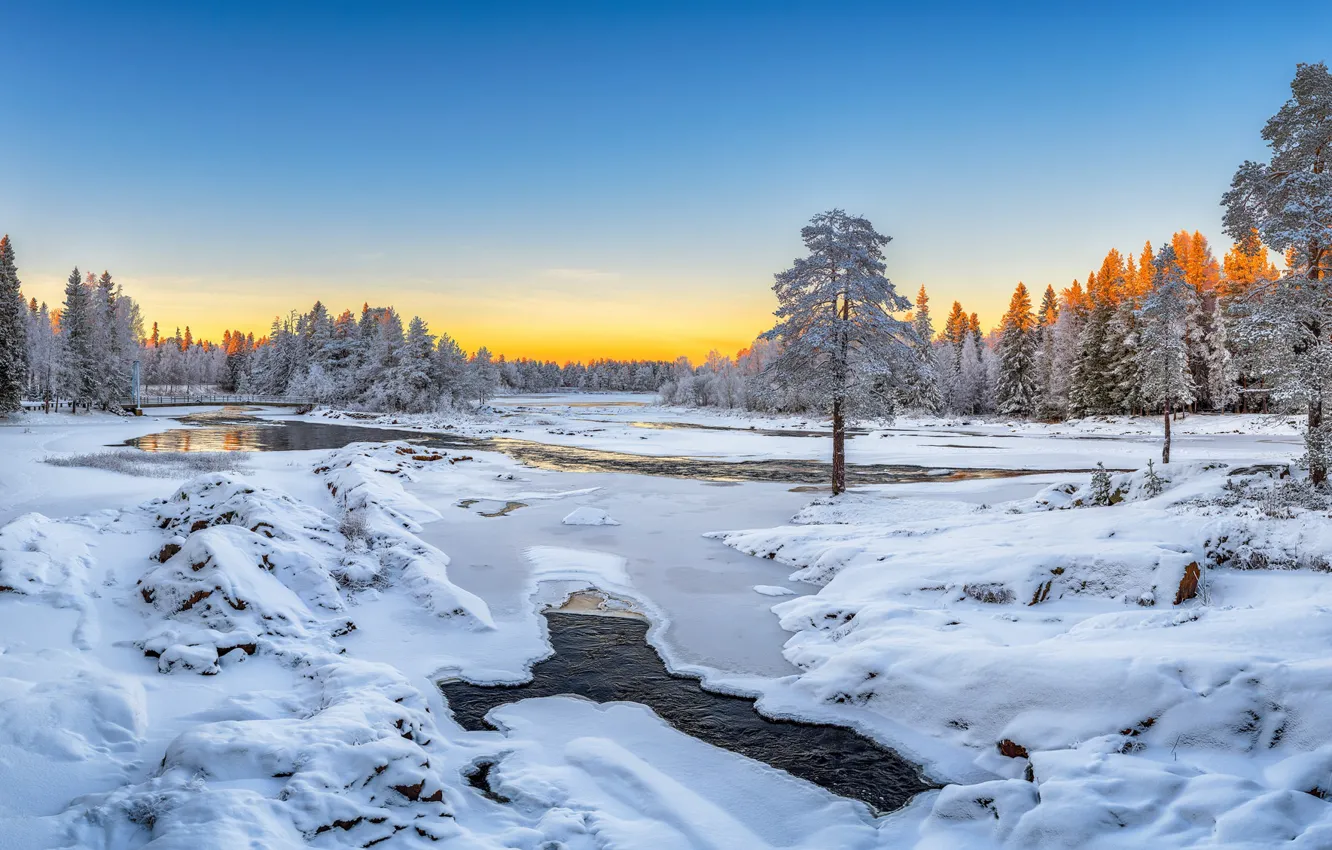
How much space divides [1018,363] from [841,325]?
58.8 meters

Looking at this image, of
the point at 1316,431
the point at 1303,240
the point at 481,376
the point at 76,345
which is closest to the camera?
A: the point at 1316,431

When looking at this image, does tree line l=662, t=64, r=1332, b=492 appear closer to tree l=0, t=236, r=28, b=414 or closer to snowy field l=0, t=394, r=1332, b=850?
snowy field l=0, t=394, r=1332, b=850

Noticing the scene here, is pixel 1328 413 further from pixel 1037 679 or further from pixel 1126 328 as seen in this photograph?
pixel 1126 328

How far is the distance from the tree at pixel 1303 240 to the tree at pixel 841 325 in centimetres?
918

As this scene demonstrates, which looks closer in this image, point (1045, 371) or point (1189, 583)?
point (1189, 583)

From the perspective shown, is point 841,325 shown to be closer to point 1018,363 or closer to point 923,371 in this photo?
point 923,371

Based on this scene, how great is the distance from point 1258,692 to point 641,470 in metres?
26.4

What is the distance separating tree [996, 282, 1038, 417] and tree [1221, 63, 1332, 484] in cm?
5872

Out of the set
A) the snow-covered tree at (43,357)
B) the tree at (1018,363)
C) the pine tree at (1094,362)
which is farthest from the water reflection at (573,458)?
the tree at (1018,363)

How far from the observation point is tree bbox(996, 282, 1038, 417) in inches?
2749

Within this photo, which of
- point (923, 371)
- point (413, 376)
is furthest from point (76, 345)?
point (923, 371)

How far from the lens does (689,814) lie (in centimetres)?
574

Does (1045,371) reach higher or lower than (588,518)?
higher

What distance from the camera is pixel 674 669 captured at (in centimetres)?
902
